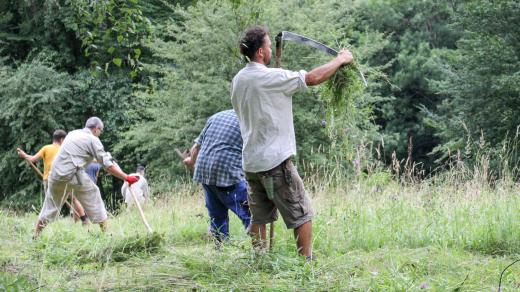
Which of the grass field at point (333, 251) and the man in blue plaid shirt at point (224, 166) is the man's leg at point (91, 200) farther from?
the man in blue plaid shirt at point (224, 166)

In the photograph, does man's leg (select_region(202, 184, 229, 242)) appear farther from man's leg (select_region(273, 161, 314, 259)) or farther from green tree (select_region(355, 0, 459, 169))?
green tree (select_region(355, 0, 459, 169))

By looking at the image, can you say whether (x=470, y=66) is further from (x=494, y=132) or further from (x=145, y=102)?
(x=145, y=102)

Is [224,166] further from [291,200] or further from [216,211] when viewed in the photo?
[291,200]

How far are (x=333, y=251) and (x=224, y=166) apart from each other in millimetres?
1266

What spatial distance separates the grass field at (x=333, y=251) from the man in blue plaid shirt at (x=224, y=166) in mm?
373

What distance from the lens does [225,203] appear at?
6719 mm

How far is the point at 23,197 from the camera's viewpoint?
913 inches

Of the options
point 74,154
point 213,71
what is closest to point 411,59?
point 213,71

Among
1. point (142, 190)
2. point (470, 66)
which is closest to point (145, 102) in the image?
point (142, 190)

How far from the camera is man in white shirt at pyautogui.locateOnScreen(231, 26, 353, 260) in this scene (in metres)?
5.10

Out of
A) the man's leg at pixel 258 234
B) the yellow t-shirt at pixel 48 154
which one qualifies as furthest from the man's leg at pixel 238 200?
the yellow t-shirt at pixel 48 154

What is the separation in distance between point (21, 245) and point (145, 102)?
15182 millimetres

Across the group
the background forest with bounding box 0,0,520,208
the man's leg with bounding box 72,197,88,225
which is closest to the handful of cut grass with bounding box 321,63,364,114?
the man's leg with bounding box 72,197,88,225

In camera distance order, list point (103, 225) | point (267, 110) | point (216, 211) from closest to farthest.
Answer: point (267, 110)
point (216, 211)
point (103, 225)
